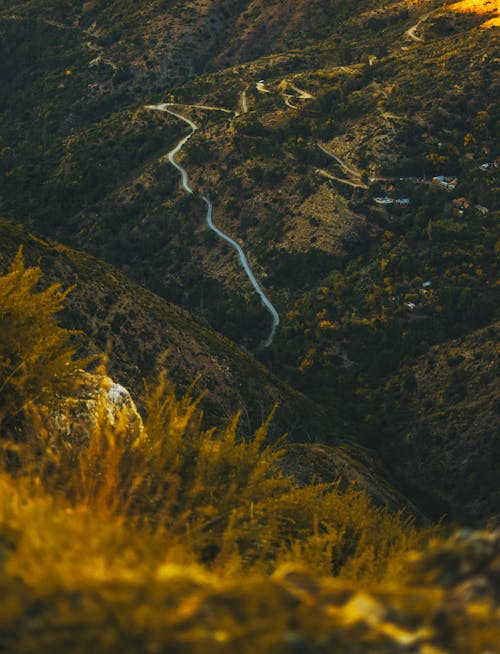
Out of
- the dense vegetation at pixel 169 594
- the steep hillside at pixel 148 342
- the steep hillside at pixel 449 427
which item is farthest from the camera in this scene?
the steep hillside at pixel 449 427

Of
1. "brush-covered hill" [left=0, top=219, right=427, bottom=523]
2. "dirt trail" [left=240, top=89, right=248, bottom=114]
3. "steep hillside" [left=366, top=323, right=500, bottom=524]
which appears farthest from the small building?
"brush-covered hill" [left=0, top=219, right=427, bottom=523]

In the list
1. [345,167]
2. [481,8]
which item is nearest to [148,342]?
[345,167]

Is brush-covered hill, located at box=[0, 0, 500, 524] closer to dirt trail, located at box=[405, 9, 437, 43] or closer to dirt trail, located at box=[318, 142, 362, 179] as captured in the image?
dirt trail, located at box=[318, 142, 362, 179]

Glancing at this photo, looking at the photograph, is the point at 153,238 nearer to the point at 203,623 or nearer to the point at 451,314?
the point at 451,314

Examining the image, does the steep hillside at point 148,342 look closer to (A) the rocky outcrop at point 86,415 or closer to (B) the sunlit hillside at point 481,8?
(A) the rocky outcrop at point 86,415

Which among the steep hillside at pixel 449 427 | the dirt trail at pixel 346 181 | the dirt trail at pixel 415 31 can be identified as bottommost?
the steep hillside at pixel 449 427

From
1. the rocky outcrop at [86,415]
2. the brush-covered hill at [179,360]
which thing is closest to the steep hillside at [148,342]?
the brush-covered hill at [179,360]

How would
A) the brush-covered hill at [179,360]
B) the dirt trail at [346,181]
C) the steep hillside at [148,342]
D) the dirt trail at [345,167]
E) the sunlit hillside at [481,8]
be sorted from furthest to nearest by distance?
1. the sunlit hillside at [481,8]
2. the dirt trail at [345,167]
3. the dirt trail at [346,181]
4. the steep hillside at [148,342]
5. the brush-covered hill at [179,360]

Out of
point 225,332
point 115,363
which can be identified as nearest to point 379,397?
point 225,332
